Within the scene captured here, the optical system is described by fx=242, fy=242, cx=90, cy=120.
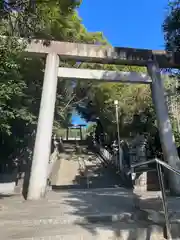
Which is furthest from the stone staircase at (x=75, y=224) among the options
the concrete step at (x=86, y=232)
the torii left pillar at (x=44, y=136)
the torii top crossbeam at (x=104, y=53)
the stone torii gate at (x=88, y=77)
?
the torii top crossbeam at (x=104, y=53)

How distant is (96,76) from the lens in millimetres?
10391

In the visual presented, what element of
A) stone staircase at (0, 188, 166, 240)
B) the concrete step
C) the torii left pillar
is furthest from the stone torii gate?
the concrete step

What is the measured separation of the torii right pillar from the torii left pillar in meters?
4.27

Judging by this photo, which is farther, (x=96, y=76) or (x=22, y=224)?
(x=96, y=76)

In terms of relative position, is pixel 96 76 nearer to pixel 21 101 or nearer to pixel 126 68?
pixel 21 101

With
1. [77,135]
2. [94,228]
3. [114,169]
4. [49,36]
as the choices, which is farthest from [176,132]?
[77,135]

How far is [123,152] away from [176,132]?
11.1ft

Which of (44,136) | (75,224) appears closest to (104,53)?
(44,136)

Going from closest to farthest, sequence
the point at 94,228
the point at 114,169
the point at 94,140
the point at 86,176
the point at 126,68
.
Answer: the point at 94,228
the point at 86,176
the point at 114,169
the point at 126,68
the point at 94,140

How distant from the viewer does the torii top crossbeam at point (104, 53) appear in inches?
388

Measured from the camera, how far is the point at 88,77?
10.3 meters

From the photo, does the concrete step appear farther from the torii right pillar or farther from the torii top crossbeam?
the torii top crossbeam

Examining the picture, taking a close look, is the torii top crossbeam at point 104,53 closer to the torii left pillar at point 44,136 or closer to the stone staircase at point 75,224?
the torii left pillar at point 44,136

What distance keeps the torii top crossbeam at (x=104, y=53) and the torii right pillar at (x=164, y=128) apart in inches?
18.0
